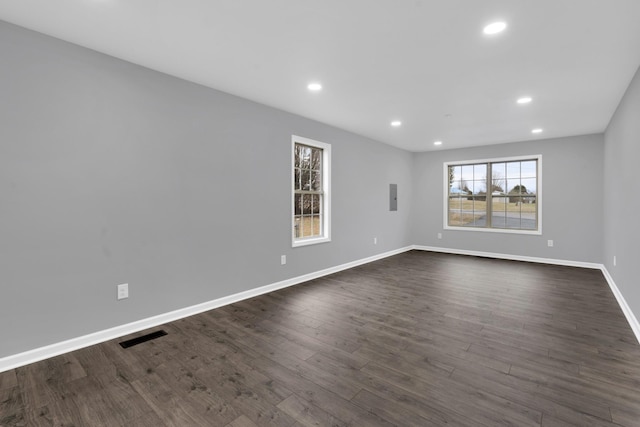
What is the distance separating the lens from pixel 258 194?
13.1 feet

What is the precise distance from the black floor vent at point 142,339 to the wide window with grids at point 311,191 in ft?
6.79

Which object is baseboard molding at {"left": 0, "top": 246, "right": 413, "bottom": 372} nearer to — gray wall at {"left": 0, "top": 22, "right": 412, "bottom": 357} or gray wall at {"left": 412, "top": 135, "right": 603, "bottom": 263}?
gray wall at {"left": 0, "top": 22, "right": 412, "bottom": 357}

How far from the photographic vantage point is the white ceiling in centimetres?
207

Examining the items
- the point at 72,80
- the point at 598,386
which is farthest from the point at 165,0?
the point at 598,386

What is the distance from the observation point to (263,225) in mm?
4059

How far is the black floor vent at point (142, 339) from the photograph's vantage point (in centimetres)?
265

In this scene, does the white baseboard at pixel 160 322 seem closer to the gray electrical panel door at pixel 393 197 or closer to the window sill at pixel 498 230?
the window sill at pixel 498 230

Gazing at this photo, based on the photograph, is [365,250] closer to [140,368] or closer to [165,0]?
[140,368]

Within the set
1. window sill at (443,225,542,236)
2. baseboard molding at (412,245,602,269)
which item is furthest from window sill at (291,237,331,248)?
window sill at (443,225,542,236)

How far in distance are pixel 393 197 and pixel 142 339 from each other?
5461mm

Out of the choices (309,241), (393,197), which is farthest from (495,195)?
(309,241)

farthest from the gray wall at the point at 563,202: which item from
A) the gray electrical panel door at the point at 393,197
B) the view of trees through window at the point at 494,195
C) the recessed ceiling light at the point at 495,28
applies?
the recessed ceiling light at the point at 495,28

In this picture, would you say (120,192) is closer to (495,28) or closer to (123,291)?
(123,291)

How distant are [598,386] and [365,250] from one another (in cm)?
417
